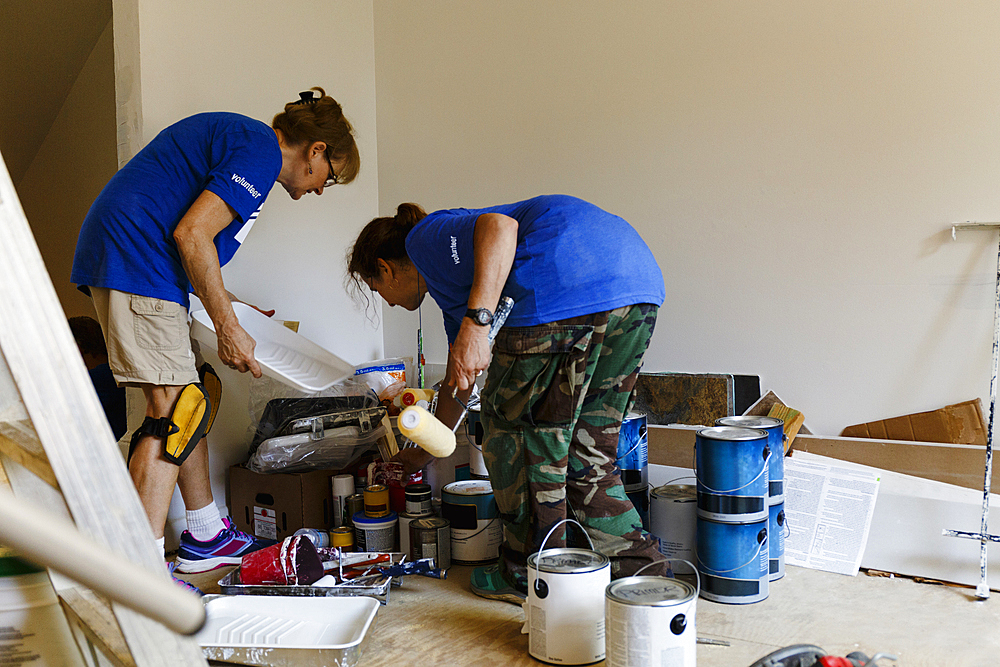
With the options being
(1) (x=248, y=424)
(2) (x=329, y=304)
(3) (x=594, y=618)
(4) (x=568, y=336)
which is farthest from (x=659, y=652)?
(2) (x=329, y=304)

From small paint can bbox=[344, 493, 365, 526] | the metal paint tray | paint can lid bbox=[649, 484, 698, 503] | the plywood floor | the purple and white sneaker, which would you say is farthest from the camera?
small paint can bbox=[344, 493, 365, 526]

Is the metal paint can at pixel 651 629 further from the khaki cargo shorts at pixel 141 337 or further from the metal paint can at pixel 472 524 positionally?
the khaki cargo shorts at pixel 141 337

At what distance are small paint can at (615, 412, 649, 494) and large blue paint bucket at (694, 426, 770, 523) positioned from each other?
31 cm

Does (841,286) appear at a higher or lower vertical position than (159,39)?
lower

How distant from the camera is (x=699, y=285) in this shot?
8.93 feet

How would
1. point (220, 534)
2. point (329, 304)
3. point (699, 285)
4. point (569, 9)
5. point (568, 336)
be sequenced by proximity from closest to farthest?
point (568, 336) < point (220, 534) < point (699, 285) < point (569, 9) < point (329, 304)

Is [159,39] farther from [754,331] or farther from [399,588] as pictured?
[754,331]

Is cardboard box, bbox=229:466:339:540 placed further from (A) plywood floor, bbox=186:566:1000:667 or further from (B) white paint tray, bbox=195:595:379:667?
(B) white paint tray, bbox=195:595:379:667

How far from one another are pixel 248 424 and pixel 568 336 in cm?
154

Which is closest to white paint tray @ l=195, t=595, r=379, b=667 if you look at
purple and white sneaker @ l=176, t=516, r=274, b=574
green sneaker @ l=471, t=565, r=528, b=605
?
green sneaker @ l=471, t=565, r=528, b=605

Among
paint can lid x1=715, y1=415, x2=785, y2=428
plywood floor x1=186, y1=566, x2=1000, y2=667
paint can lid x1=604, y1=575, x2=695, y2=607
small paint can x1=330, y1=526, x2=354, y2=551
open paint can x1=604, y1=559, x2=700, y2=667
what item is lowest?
plywood floor x1=186, y1=566, x2=1000, y2=667

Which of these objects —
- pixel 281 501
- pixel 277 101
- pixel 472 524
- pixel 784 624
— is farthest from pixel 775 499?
pixel 277 101

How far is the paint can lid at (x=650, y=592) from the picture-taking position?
54.5 inches

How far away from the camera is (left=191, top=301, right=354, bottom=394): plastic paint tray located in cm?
247
